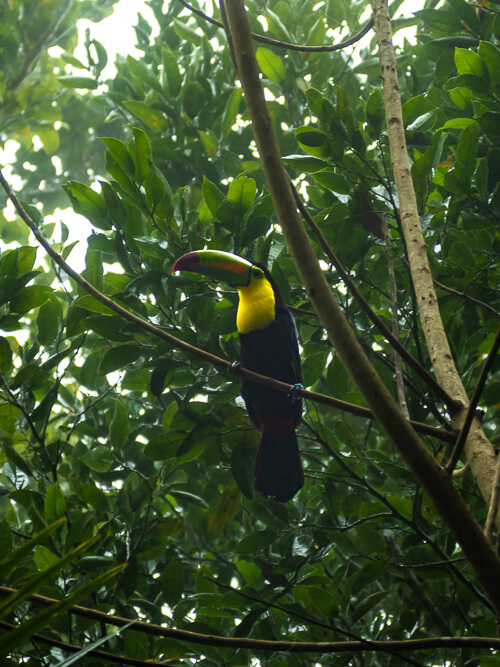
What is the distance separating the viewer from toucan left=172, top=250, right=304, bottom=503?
3.00m

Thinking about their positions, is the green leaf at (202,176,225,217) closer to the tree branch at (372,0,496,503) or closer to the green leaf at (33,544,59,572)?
the tree branch at (372,0,496,503)

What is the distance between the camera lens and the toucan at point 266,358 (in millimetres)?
3000

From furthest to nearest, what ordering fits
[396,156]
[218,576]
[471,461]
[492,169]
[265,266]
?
[218,576], [265,266], [492,169], [396,156], [471,461]

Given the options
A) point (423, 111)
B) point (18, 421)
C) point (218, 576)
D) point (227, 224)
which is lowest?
point (218, 576)

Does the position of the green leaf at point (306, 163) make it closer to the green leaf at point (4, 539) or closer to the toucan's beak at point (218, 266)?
the toucan's beak at point (218, 266)

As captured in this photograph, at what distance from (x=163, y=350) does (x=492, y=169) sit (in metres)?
1.64

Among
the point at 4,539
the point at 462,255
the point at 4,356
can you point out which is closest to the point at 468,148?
the point at 462,255

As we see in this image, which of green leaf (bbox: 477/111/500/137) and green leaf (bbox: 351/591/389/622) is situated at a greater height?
green leaf (bbox: 477/111/500/137)

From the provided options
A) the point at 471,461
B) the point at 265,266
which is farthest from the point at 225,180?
the point at 471,461

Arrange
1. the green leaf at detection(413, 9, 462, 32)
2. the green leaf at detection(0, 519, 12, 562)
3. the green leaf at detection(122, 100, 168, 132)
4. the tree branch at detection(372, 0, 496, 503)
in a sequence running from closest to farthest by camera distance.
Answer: the tree branch at detection(372, 0, 496, 503) → the green leaf at detection(0, 519, 12, 562) → the green leaf at detection(413, 9, 462, 32) → the green leaf at detection(122, 100, 168, 132)

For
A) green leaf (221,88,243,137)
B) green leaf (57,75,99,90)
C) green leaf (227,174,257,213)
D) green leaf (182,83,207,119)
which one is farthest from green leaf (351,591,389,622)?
green leaf (57,75,99,90)

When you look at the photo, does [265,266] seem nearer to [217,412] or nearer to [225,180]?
[217,412]

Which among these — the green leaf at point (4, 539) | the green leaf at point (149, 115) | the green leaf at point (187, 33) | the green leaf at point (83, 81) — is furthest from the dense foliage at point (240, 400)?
the green leaf at point (83, 81)

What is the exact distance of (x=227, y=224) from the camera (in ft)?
9.39
